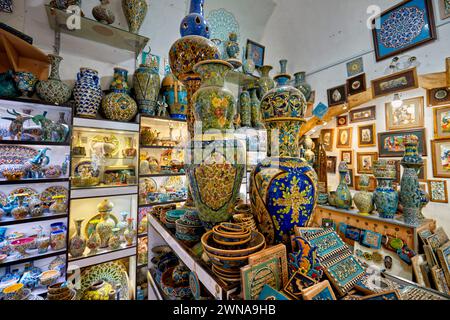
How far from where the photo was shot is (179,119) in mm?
2221

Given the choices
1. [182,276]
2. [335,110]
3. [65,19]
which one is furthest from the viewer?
[335,110]

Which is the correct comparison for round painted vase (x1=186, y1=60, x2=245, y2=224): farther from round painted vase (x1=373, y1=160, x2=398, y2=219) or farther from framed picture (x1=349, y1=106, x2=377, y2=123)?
framed picture (x1=349, y1=106, x2=377, y2=123)

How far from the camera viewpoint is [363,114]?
259 centimetres

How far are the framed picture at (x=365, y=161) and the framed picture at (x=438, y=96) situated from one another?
0.74m

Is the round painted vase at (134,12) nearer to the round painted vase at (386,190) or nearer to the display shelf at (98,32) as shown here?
the display shelf at (98,32)

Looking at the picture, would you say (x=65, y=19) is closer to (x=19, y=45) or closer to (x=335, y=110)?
(x=19, y=45)

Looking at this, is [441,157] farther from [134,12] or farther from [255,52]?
[134,12]

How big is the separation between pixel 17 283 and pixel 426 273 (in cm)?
301

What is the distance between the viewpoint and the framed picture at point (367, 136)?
248 centimetres

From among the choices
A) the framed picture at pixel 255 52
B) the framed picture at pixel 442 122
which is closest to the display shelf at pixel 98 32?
the framed picture at pixel 255 52

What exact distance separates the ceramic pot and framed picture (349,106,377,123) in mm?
2650

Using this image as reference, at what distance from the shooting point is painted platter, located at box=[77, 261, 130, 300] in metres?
Result: 1.78

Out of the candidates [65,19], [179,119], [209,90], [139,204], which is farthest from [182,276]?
[65,19]

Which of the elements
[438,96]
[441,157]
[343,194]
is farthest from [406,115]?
[343,194]
